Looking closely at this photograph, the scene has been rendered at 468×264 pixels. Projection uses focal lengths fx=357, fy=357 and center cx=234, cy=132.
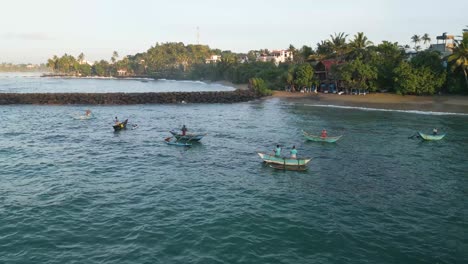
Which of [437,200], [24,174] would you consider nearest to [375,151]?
[437,200]

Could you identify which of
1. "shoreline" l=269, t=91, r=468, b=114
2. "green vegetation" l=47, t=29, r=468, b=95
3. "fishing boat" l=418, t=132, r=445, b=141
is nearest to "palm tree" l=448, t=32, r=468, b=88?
"green vegetation" l=47, t=29, r=468, b=95

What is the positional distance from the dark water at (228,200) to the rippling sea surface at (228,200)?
10cm

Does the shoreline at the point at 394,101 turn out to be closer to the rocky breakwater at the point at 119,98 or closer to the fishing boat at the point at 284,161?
the rocky breakwater at the point at 119,98

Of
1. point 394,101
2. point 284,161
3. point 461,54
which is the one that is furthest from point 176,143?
point 461,54

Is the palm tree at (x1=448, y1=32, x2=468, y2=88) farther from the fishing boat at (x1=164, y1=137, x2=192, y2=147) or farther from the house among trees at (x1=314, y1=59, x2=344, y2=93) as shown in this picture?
the fishing boat at (x1=164, y1=137, x2=192, y2=147)

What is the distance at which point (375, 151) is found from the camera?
4203 centimetres

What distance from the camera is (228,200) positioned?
87.4ft

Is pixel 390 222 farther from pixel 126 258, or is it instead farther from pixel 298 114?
pixel 298 114

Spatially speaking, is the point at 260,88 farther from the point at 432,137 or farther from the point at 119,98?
the point at 432,137

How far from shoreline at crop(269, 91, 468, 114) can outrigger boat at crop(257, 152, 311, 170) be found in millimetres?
50469

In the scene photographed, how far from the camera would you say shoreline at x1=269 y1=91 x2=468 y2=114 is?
73.8 metres

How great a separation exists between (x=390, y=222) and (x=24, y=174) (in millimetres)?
30573

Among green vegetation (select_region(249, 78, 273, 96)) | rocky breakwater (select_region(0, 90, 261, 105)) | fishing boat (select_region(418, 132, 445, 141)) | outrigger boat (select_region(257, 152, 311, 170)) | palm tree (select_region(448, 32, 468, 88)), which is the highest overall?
palm tree (select_region(448, 32, 468, 88))

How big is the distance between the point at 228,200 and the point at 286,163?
9539mm
